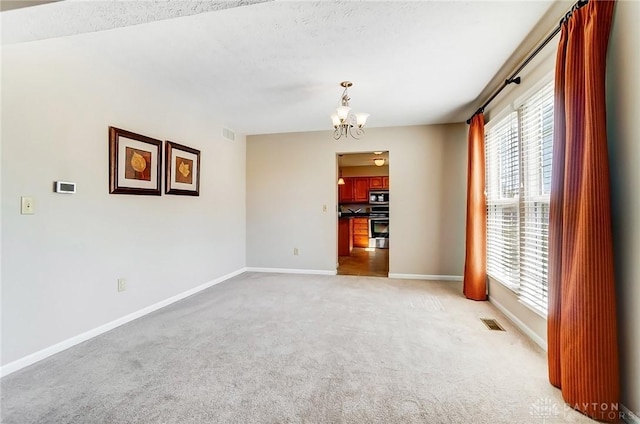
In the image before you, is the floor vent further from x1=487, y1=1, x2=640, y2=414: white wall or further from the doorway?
the doorway

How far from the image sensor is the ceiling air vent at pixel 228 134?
14.8 ft

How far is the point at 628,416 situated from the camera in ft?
4.57

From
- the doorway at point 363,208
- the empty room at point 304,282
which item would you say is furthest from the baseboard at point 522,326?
the doorway at point 363,208

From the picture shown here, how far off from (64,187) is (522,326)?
409 cm

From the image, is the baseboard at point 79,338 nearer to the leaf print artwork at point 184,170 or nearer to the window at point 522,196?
the leaf print artwork at point 184,170

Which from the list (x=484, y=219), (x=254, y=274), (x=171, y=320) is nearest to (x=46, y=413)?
(x=171, y=320)

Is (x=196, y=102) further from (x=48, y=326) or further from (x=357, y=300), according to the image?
(x=357, y=300)

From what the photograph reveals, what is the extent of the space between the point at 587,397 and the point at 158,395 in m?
2.36

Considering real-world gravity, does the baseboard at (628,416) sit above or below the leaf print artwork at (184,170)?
below

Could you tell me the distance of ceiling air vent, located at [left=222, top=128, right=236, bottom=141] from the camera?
4502 mm

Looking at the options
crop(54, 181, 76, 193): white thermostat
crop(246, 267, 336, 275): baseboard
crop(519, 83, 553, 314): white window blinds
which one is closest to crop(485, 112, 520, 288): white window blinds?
crop(519, 83, 553, 314): white window blinds

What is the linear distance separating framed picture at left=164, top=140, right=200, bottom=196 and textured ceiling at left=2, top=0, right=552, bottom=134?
26.5 inches

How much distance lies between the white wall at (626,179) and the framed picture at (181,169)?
3.81 m

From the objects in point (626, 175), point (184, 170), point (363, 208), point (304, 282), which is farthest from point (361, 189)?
point (626, 175)
